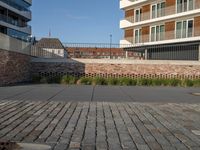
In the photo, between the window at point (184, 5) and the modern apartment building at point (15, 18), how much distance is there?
873 inches

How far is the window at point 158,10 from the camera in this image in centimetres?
4404

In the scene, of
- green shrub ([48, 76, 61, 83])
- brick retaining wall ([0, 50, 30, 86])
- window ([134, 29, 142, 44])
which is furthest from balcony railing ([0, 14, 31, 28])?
green shrub ([48, 76, 61, 83])

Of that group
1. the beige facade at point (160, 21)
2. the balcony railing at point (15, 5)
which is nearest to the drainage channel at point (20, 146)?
the beige facade at point (160, 21)

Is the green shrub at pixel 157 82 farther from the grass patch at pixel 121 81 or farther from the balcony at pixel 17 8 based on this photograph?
the balcony at pixel 17 8

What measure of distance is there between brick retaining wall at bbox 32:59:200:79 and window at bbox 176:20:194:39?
34.5 ft

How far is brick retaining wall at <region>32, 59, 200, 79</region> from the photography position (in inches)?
1144

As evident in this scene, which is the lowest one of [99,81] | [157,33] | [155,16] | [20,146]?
[20,146]

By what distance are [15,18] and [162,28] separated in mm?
29498

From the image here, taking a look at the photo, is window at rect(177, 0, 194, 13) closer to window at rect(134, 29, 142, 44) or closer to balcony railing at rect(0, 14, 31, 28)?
window at rect(134, 29, 142, 44)

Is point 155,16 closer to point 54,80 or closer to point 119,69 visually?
point 119,69

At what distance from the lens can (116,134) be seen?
7797 mm

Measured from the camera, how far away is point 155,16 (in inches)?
1775

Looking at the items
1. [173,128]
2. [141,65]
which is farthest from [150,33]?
[173,128]

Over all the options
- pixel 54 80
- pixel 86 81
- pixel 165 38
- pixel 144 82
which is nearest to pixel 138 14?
pixel 165 38
